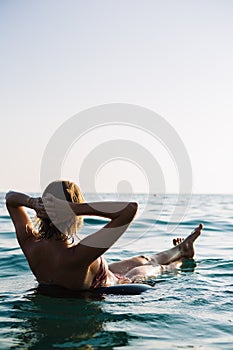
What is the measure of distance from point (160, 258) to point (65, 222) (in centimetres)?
279

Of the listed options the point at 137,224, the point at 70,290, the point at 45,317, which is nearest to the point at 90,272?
the point at 70,290

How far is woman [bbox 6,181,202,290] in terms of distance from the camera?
4430mm

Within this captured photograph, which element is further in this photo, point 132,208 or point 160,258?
point 160,258

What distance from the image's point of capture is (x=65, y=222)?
4.81 meters

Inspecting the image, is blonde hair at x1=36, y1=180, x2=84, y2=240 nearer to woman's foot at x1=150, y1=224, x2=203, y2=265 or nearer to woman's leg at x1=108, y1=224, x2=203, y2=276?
woman's leg at x1=108, y1=224, x2=203, y2=276

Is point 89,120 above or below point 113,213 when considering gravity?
above

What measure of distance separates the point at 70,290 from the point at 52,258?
1.53 feet

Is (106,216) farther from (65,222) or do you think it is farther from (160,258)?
(160,258)

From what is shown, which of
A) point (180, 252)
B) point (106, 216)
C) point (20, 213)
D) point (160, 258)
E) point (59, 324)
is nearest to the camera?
point (59, 324)

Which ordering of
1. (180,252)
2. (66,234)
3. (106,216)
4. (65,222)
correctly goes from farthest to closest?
1. (180,252)
2. (66,234)
3. (65,222)
4. (106,216)

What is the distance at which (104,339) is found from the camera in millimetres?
3951

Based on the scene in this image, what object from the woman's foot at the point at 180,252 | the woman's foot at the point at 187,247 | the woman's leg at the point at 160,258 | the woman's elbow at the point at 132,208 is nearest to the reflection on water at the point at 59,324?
the woman's elbow at the point at 132,208

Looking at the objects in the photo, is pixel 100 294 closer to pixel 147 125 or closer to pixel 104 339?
pixel 104 339

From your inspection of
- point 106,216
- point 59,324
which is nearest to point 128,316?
point 59,324
